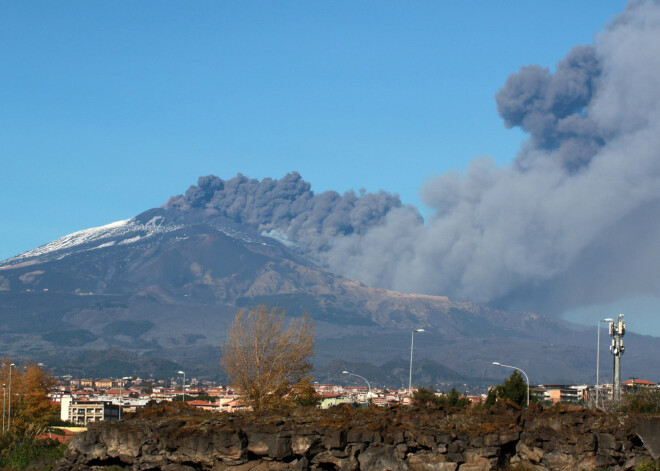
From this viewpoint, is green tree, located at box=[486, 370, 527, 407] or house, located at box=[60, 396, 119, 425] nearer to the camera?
green tree, located at box=[486, 370, 527, 407]

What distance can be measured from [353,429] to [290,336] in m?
18.9

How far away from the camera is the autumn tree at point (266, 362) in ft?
159

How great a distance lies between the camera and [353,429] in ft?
111

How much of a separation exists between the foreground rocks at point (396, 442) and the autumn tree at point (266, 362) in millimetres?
11650

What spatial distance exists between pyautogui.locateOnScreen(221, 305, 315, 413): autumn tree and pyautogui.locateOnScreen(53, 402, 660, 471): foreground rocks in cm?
1165

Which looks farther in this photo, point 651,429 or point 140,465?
point 140,465

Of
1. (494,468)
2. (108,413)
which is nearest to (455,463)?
(494,468)

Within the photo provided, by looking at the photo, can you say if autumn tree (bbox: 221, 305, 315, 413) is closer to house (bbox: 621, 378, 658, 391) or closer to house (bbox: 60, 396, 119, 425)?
house (bbox: 621, 378, 658, 391)

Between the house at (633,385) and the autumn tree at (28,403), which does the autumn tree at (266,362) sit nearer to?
the house at (633,385)

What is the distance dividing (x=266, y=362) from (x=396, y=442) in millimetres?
17386

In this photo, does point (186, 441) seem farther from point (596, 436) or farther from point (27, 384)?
point (27, 384)

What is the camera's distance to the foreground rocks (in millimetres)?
32375

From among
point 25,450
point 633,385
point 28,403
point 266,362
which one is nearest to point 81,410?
point 28,403

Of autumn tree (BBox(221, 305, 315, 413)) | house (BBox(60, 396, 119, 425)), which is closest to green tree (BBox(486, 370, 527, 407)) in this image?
autumn tree (BBox(221, 305, 315, 413))
